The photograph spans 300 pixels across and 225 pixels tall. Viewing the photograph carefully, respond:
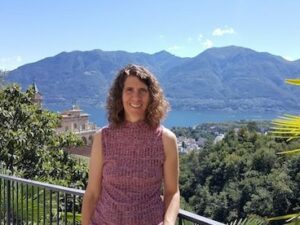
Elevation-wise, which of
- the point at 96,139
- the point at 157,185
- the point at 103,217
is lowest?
the point at 103,217

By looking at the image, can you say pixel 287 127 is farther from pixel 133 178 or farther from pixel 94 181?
pixel 94 181

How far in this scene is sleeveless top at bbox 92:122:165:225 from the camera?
2.28 metres

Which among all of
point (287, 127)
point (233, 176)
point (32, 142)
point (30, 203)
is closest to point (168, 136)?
point (287, 127)

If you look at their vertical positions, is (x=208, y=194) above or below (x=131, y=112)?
below

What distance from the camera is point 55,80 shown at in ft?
655

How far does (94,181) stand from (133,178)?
0.70ft

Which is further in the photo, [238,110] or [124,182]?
[238,110]

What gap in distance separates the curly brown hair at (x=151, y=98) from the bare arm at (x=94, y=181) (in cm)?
13

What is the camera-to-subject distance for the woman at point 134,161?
2.29 metres

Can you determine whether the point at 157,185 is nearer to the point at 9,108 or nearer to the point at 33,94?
the point at 9,108

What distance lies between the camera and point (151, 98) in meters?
2.35

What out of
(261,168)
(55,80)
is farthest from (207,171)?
(55,80)

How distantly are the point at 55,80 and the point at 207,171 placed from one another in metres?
161

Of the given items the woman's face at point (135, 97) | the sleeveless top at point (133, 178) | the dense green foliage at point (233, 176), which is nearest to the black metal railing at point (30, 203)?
the sleeveless top at point (133, 178)
